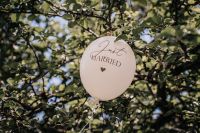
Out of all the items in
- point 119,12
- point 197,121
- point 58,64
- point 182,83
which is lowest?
point 197,121

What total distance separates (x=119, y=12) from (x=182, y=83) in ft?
3.24

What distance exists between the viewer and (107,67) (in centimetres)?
295

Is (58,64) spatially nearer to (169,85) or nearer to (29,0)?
(29,0)

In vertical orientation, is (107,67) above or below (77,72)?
above

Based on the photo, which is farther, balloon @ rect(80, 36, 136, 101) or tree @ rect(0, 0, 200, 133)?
tree @ rect(0, 0, 200, 133)

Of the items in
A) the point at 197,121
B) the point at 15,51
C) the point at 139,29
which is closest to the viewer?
the point at 139,29

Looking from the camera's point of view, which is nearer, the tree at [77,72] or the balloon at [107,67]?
the balloon at [107,67]

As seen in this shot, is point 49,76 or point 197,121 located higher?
point 49,76

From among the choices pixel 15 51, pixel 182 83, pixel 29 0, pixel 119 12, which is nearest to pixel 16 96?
pixel 29 0

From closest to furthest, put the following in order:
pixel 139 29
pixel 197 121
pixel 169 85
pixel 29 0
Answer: pixel 139 29 → pixel 29 0 → pixel 197 121 → pixel 169 85

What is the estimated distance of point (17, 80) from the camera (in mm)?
4086

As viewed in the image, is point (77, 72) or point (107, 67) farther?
point (77, 72)

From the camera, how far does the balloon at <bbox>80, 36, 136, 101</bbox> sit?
2957mm

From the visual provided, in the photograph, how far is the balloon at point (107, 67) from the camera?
2.96 meters
